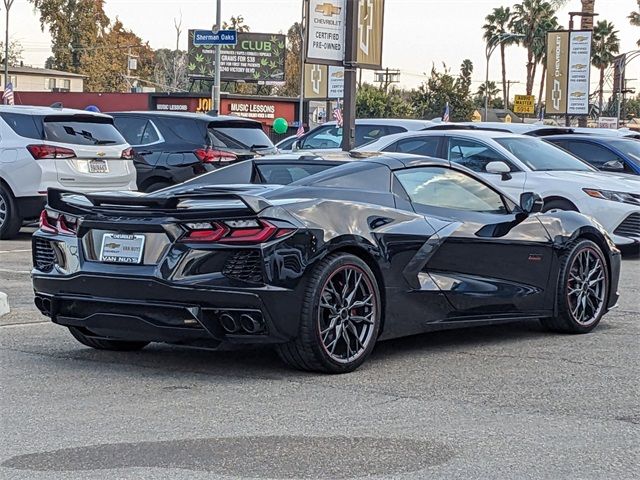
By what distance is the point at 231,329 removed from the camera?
6.35 meters

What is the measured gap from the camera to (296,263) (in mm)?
6383

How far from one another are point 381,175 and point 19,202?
854cm

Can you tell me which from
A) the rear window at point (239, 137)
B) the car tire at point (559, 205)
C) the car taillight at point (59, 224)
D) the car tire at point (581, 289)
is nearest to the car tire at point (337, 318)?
the car taillight at point (59, 224)

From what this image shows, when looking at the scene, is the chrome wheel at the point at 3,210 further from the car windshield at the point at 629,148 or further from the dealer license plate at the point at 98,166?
the car windshield at the point at 629,148

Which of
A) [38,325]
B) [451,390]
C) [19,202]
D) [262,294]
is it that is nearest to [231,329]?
[262,294]

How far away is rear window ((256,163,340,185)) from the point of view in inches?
289

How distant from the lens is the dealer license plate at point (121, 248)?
21.4 feet

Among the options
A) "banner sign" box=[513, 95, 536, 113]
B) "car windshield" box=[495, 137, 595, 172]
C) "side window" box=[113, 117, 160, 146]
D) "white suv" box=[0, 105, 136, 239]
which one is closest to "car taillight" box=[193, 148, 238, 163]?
"side window" box=[113, 117, 160, 146]

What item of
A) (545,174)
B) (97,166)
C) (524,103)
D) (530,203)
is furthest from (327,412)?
(524,103)

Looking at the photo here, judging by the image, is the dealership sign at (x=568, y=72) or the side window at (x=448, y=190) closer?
the side window at (x=448, y=190)

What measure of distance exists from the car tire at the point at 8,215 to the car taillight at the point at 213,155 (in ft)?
10.3

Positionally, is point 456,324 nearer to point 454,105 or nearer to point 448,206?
point 448,206

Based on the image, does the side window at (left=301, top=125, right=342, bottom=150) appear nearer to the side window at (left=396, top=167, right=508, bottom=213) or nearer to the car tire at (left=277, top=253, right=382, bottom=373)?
the side window at (left=396, top=167, right=508, bottom=213)

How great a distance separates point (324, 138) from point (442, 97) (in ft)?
225
